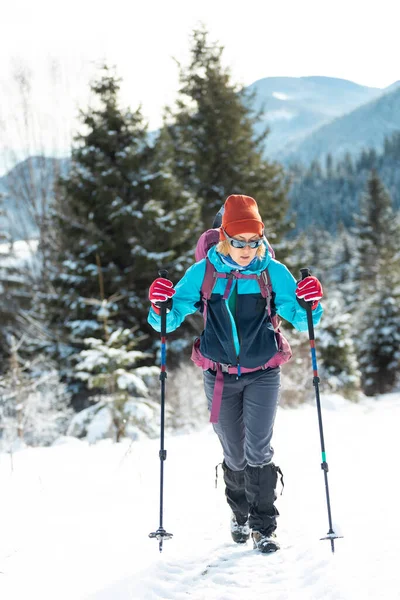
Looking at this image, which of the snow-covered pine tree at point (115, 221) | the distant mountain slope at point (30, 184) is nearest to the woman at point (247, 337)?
the snow-covered pine tree at point (115, 221)

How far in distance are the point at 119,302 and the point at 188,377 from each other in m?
3.01

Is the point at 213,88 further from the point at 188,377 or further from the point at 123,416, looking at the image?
the point at 123,416

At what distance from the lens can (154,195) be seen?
1538 centimetres

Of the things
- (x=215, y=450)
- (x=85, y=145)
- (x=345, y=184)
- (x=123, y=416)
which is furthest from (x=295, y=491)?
(x=345, y=184)

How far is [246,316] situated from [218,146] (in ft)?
53.2

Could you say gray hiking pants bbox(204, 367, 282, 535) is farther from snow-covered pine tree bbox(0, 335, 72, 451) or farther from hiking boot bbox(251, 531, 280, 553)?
snow-covered pine tree bbox(0, 335, 72, 451)

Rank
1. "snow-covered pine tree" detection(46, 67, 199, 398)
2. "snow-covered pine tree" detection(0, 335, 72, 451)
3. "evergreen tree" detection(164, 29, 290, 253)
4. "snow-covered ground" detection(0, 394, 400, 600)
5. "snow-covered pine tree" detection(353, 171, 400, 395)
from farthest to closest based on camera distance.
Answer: "snow-covered pine tree" detection(353, 171, 400, 395) < "evergreen tree" detection(164, 29, 290, 253) < "snow-covered pine tree" detection(46, 67, 199, 398) < "snow-covered pine tree" detection(0, 335, 72, 451) < "snow-covered ground" detection(0, 394, 400, 600)

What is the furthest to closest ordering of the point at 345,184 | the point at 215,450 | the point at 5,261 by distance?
the point at 345,184, the point at 5,261, the point at 215,450

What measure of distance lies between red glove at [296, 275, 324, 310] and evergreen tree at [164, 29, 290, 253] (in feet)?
48.5

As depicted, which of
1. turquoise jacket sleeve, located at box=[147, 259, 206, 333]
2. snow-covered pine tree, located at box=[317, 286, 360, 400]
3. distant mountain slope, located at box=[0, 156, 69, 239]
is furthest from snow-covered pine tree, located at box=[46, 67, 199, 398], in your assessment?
turquoise jacket sleeve, located at box=[147, 259, 206, 333]

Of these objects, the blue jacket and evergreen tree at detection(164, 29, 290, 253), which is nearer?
the blue jacket

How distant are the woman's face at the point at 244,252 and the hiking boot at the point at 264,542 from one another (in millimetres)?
1783

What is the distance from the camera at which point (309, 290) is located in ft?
10.5

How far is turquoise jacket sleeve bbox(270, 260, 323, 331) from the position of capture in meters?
3.31
